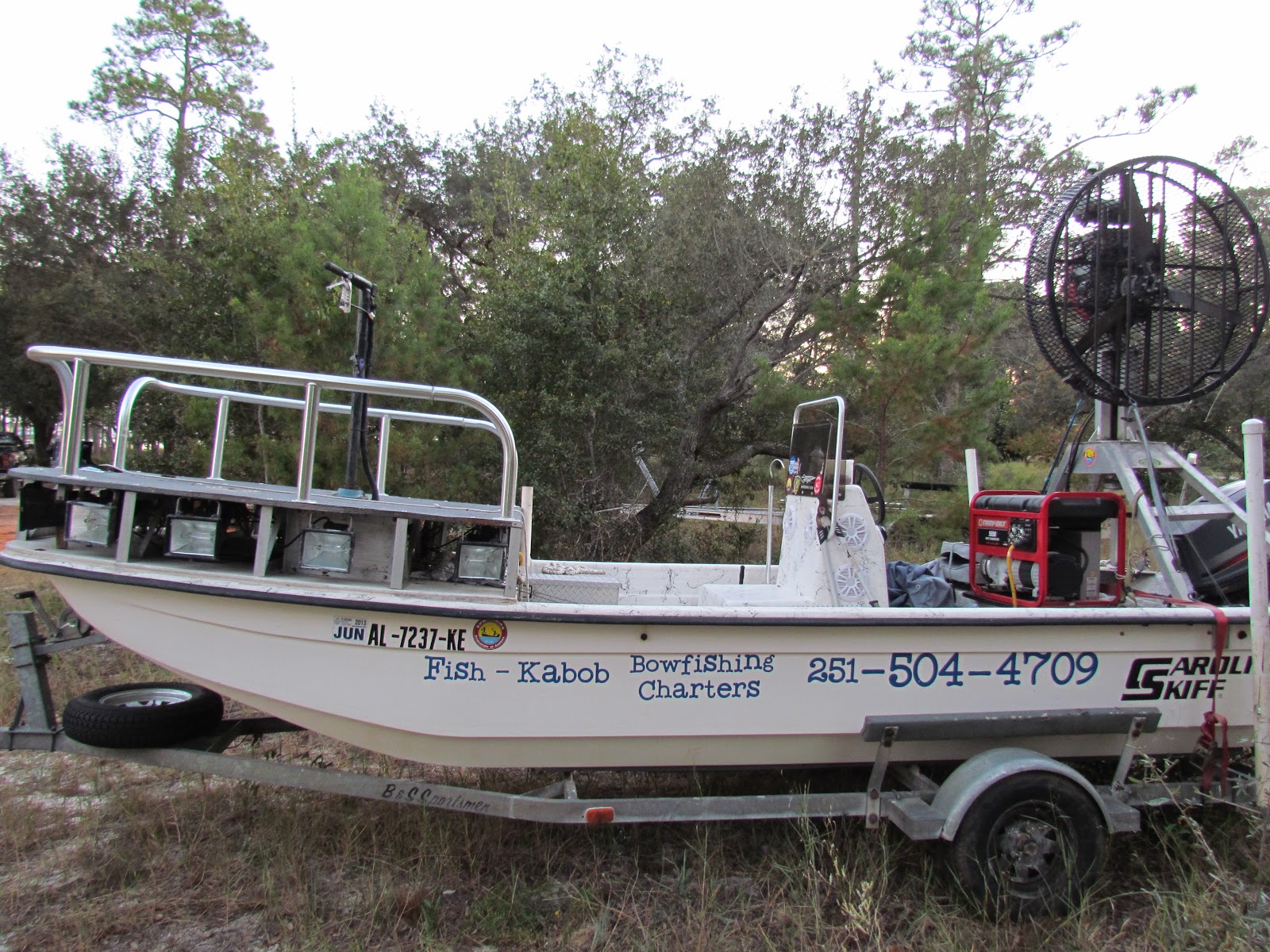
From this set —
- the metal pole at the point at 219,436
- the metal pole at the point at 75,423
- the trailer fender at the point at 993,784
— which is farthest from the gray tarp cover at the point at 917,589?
the metal pole at the point at 75,423

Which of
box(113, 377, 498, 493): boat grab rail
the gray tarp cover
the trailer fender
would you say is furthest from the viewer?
the gray tarp cover

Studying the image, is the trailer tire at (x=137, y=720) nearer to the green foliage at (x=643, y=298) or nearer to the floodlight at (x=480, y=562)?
the floodlight at (x=480, y=562)

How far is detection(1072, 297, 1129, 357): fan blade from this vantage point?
11.8ft

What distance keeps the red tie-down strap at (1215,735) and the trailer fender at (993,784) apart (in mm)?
415

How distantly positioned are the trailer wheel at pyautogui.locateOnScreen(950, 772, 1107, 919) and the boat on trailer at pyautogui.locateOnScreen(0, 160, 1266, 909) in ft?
0.05

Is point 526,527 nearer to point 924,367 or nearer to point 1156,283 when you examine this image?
point 1156,283

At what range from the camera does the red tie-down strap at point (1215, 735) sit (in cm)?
297

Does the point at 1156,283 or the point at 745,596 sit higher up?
the point at 1156,283

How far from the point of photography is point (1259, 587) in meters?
2.84

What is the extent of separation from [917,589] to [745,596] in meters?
0.85

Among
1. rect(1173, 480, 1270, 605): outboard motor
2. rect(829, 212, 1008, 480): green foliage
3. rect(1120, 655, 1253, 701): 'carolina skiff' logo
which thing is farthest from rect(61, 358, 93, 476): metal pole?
rect(829, 212, 1008, 480): green foliage

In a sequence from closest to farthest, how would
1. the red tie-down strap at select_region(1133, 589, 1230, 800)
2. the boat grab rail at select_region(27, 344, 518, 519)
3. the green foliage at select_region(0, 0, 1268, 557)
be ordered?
1. the boat grab rail at select_region(27, 344, 518, 519)
2. the red tie-down strap at select_region(1133, 589, 1230, 800)
3. the green foliage at select_region(0, 0, 1268, 557)

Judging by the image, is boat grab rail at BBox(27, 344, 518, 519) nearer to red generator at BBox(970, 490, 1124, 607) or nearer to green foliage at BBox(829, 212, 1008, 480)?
red generator at BBox(970, 490, 1124, 607)

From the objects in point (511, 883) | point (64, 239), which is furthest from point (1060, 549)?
point (64, 239)
